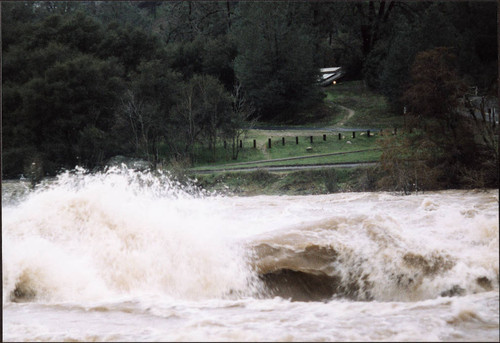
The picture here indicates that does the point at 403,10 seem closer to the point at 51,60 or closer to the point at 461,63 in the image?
the point at 461,63

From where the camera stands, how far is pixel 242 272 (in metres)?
5.23

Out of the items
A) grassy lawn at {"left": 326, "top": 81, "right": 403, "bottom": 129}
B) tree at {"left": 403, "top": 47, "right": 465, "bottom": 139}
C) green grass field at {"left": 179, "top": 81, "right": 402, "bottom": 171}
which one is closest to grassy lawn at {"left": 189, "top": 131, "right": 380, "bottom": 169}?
green grass field at {"left": 179, "top": 81, "right": 402, "bottom": 171}

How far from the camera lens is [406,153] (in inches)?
316

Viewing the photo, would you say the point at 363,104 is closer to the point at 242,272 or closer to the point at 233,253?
the point at 233,253

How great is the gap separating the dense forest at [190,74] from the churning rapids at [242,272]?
288cm

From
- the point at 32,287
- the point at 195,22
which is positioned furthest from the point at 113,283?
the point at 195,22

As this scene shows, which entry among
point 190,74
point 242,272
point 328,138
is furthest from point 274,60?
point 242,272

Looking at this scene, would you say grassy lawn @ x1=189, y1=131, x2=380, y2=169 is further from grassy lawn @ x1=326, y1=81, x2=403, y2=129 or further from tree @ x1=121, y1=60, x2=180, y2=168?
tree @ x1=121, y1=60, x2=180, y2=168

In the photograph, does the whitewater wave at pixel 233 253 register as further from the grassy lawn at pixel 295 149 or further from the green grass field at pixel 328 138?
the grassy lawn at pixel 295 149

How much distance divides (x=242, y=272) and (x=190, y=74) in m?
8.14

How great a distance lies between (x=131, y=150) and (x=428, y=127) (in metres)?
6.15

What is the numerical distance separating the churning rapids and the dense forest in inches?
113

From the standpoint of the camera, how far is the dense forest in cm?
930

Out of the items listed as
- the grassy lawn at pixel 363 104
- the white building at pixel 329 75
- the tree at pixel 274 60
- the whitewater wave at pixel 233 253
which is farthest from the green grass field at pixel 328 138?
the whitewater wave at pixel 233 253
